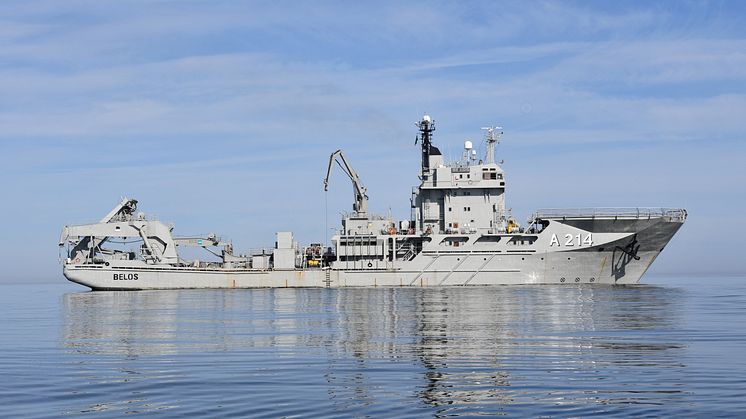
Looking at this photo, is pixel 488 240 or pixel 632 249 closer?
pixel 632 249

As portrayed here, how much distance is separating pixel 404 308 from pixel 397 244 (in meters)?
21.9

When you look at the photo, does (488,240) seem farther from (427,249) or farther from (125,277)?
(125,277)

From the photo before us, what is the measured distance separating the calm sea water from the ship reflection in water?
0.15 feet

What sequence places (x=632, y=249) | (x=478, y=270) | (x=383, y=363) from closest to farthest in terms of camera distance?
(x=383, y=363) < (x=632, y=249) < (x=478, y=270)

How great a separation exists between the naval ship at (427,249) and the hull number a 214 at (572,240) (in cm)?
7

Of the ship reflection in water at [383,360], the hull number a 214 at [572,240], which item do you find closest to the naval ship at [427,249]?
the hull number a 214 at [572,240]

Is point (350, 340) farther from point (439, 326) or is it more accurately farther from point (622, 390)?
point (622, 390)

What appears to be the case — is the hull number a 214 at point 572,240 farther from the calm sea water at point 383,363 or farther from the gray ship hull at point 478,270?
the calm sea water at point 383,363

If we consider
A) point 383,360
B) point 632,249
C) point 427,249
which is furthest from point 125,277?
point 383,360

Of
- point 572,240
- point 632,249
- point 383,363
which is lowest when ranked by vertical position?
point 383,363

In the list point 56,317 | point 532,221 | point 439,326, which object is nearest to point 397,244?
point 532,221

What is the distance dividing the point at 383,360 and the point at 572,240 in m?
38.4

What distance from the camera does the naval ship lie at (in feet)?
182

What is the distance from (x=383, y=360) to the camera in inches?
751
